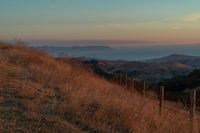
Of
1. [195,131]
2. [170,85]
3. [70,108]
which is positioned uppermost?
[70,108]

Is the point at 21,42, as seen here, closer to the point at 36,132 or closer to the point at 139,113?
the point at 139,113

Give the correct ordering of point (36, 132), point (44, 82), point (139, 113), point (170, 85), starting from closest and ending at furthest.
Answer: point (36, 132) → point (139, 113) → point (44, 82) → point (170, 85)

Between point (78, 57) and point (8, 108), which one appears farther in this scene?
point (78, 57)

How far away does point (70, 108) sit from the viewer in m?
10.1

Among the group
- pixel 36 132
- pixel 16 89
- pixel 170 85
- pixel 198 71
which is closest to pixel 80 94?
pixel 16 89

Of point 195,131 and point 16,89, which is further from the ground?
point 16,89

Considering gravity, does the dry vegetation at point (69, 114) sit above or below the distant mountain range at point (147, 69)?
above

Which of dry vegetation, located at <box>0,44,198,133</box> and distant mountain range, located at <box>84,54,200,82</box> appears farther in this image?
distant mountain range, located at <box>84,54,200,82</box>

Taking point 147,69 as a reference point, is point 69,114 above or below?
above

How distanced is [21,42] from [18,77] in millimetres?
15698

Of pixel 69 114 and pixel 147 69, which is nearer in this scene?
pixel 69 114

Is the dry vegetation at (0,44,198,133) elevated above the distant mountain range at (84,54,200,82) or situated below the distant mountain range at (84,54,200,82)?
above

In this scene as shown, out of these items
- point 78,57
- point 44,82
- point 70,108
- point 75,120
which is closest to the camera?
point 75,120

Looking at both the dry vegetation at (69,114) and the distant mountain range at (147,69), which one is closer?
the dry vegetation at (69,114)
